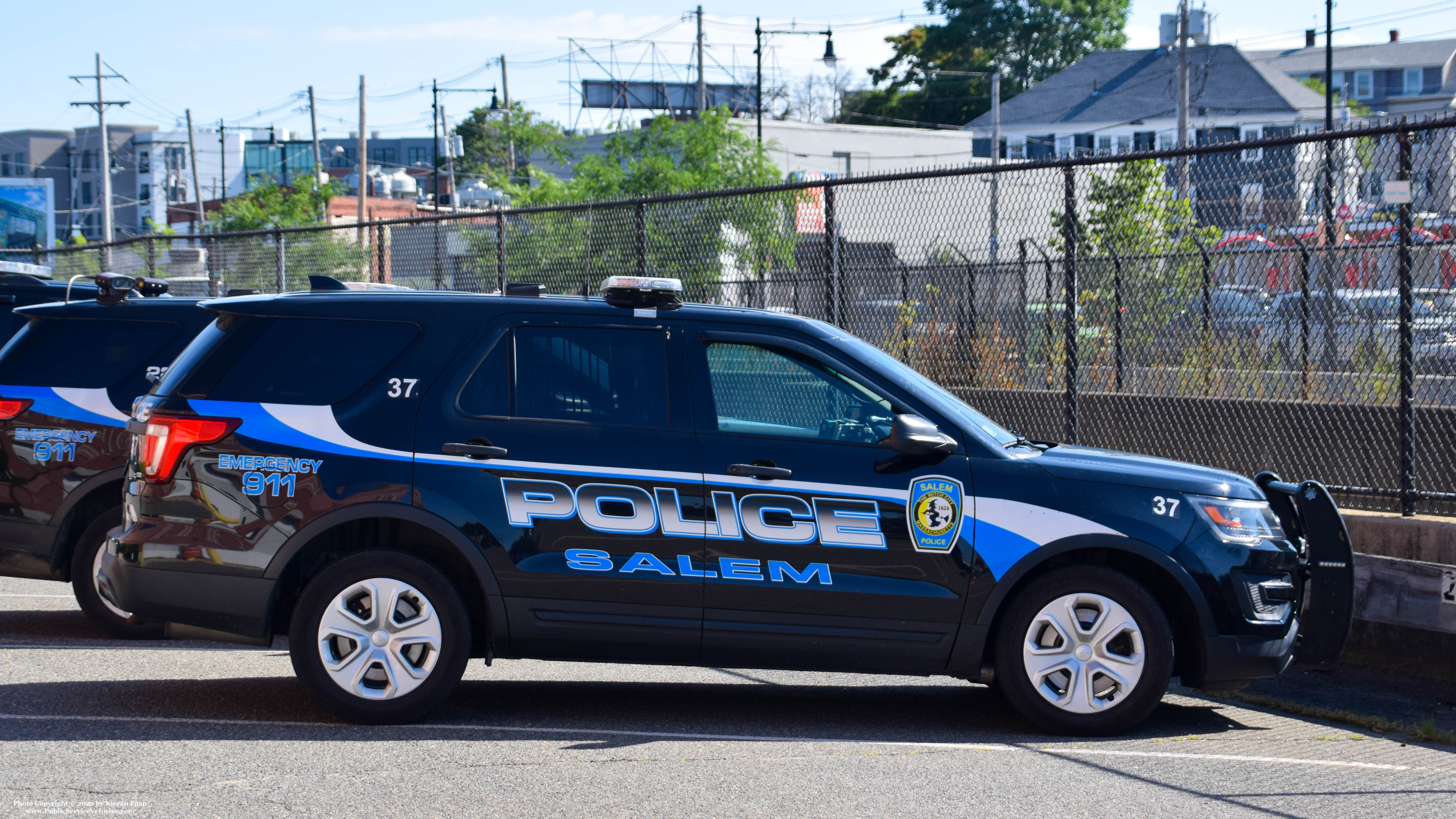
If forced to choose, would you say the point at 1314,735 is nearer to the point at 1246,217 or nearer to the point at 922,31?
the point at 1246,217

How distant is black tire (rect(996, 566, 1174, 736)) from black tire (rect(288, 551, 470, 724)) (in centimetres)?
229

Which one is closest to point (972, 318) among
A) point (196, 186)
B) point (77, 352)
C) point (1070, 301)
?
point (1070, 301)

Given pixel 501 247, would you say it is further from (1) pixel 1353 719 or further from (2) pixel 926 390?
(1) pixel 1353 719

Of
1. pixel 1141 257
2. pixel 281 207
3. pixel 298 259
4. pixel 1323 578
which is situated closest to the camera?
pixel 1323 578

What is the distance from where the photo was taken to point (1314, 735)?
20.5 ft

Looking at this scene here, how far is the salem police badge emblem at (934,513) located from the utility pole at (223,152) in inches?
2402

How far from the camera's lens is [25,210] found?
59.1 metres

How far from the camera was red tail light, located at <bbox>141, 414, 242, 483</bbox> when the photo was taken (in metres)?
5.96

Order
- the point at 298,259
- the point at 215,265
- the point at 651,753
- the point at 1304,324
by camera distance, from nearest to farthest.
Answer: the point at 651,753, the point at 1304,324, the point at 298,259, the point at 215,265

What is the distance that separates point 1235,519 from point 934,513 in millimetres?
1284

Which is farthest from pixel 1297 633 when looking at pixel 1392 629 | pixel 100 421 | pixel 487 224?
pixel 487 224

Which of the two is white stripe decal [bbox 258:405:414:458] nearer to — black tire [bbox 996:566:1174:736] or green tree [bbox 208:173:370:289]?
black tire [bbox 996:566:1174:736]

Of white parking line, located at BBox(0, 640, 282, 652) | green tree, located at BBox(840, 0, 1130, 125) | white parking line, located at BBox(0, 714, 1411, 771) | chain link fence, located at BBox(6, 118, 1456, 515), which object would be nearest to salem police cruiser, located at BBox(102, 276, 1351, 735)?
white parking line, located at BBox(0, 714, 1411, 771)

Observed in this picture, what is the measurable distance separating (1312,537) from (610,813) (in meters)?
3.46
